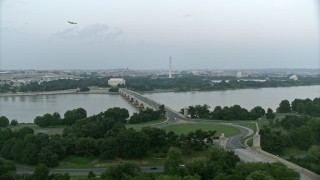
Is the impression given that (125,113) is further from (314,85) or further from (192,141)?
(314,85)

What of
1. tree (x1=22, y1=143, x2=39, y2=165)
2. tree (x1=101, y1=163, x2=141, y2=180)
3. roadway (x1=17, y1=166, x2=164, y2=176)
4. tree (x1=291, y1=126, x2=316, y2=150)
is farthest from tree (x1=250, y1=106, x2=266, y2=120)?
tree (x1=101, y1=163, x2=141, y2=180)

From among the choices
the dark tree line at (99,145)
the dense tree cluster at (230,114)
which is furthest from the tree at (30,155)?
the dense tree cluster at (230,114)

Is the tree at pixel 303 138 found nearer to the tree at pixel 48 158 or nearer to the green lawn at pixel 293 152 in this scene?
the green lawn at pixel 293 152

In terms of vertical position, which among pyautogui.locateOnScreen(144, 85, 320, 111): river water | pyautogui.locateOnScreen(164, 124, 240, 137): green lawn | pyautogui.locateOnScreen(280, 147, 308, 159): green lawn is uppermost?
pyautogui.locateOnScreen(164, 124, 240, 137): green lawn

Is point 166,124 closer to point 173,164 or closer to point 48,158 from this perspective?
point 48,158

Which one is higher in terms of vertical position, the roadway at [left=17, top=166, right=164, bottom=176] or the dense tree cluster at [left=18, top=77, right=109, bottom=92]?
the dense tree cluster at [left=18, top=77, right=109, bottom=92]

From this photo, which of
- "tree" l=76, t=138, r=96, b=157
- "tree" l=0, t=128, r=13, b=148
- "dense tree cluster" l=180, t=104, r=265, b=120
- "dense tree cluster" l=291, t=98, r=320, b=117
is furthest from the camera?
"dense tree cluster" l=291, t=98, r=320, b=117

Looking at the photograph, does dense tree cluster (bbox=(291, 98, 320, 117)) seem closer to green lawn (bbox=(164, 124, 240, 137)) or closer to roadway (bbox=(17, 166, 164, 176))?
green lawn (bbox=(164, 124, 240, 137))

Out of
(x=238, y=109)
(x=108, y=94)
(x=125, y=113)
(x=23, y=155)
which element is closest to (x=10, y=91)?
(x=108, y=94)
